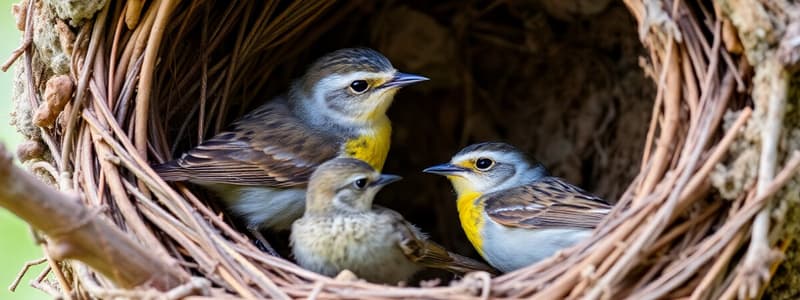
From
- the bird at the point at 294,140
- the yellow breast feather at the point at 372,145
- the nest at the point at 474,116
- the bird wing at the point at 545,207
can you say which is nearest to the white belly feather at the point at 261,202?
the bird at the point at 294,140

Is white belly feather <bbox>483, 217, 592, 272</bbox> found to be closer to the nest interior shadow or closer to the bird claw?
the bird claw

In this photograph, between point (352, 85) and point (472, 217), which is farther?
point (352, 85)

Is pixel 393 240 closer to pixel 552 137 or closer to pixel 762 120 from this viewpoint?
pixel 762 120

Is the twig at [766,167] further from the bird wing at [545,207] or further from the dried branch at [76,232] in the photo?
the dried branch at [76,232]

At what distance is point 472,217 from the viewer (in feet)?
17.9

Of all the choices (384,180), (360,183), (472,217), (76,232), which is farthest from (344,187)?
(76,232)

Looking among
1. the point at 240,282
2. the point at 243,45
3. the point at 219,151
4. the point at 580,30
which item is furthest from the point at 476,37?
the point at 240,282

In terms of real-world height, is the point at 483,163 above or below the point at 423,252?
above

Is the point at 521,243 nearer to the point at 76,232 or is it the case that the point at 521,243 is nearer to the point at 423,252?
the point at 423,252

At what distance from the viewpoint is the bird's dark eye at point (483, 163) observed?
19.0 ft

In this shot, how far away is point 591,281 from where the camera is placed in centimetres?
403

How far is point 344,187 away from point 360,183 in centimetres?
8

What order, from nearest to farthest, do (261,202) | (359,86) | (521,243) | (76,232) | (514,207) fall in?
(76,232) → (521,243) → (514,207) → (261,202) → (359,86)

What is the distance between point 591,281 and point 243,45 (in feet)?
8.24
